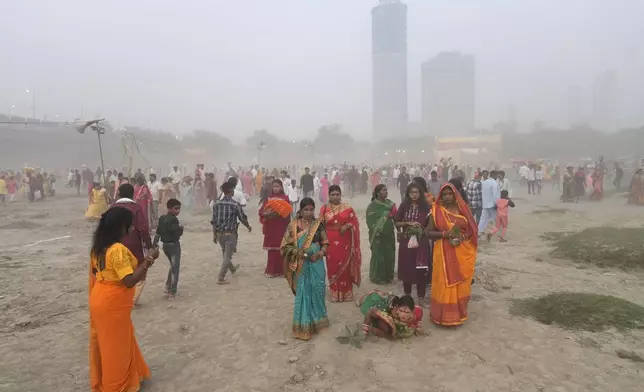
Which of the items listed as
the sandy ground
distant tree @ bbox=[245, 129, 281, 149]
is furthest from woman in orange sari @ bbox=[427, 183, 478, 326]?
distant tree @ bbox=[245, 129, 281, 149]

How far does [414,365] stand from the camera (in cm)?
394

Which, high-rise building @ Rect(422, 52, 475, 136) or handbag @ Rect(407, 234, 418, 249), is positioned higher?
high-rise building @ Rect(422, 52, 475, 136)

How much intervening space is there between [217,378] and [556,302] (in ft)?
14.2

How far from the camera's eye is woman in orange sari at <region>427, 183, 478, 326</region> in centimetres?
465

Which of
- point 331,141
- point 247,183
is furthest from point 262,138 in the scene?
point 247,183

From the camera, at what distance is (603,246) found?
849 centimetres

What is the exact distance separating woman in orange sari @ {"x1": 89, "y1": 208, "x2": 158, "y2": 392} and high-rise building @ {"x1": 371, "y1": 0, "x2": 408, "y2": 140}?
135 m

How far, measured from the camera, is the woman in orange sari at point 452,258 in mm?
4652

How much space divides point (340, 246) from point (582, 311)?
3041 mm

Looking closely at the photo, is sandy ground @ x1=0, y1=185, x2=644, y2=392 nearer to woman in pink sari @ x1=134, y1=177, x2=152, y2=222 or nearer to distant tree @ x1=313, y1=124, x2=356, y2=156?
woman in pink sari @ x1=134, y1=177, x2=152, y2=222

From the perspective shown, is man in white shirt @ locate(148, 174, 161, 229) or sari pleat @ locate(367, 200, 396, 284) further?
man in white shirt @ locate(148, 174, 161, 229)

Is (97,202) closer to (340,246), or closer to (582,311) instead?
(340,246)

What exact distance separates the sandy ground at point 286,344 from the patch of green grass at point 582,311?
0.69 feet

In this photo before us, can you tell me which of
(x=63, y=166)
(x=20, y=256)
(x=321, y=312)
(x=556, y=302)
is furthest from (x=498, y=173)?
(x=63, y=166)
